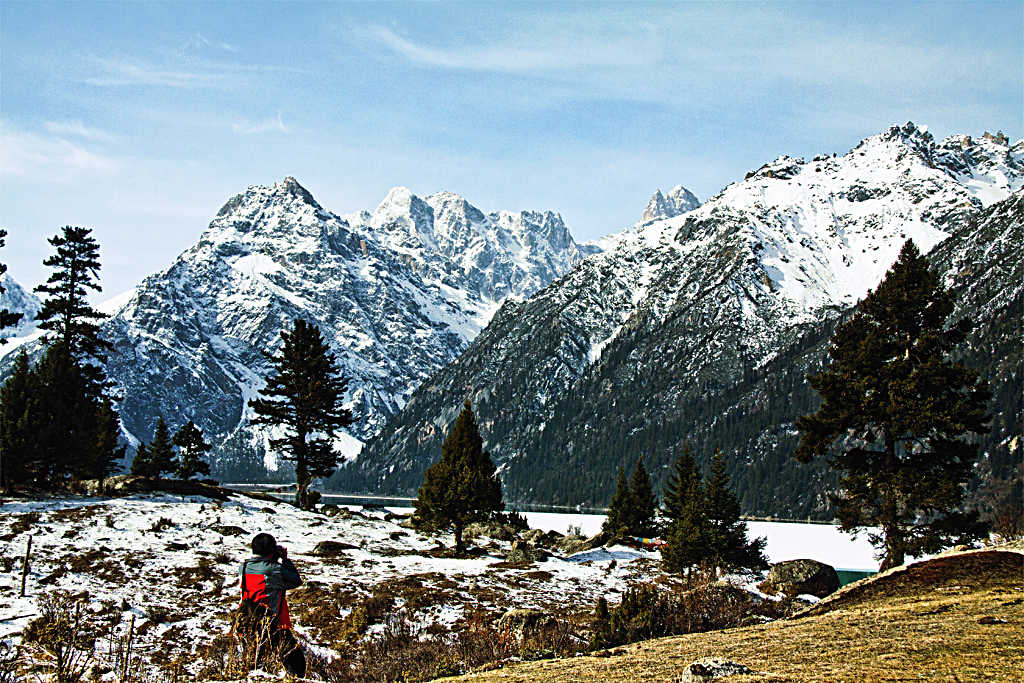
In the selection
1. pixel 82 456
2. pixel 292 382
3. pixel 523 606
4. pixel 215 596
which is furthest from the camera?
pixel 292 382

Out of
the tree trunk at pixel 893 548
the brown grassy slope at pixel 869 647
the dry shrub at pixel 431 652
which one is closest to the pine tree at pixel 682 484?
the tree trunk at pixel 893 548

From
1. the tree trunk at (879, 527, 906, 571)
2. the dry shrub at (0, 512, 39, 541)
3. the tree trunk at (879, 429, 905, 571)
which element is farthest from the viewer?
the tree trunk at (879, 429, 905, 571)

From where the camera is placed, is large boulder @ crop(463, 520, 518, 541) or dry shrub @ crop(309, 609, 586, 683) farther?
large boulder @ crop(463, 520, 518, 541)

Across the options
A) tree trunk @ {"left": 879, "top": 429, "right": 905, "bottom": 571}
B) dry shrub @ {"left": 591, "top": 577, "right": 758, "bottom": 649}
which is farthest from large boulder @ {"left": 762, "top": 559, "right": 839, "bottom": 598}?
dry shrub @ {"left": 591, "top": 577, "right": 758, "bottom": 649}

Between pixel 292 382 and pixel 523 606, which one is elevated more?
pixel 292 382

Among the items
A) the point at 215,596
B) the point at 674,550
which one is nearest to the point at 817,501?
the point at 674,550

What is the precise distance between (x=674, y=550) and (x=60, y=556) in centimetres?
2988

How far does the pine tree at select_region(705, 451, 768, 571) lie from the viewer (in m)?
43.7

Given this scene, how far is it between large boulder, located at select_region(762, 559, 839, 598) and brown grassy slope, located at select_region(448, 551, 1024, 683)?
72.4ft

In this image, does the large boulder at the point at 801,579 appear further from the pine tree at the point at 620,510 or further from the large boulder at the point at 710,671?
the large boulder at the point at 710,671

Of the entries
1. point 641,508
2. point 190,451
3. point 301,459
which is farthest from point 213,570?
point 190,451

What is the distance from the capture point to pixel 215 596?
20609 millimetres

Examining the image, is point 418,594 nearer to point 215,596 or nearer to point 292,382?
point 215,596

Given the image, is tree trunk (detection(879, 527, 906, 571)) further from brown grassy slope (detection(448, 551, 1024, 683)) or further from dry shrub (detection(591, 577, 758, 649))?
brown grassy slope (detection(448, 551, 1024, 683))
